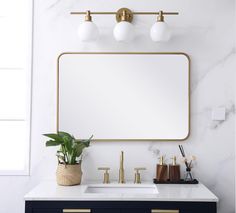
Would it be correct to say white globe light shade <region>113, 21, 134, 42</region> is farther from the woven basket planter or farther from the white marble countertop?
the white marble countertop

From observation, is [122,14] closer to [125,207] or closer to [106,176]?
[106,176]

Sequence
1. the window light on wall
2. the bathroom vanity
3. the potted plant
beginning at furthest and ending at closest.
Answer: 1. the window light on wall
2. the potted plant
3. the bathroom vanity

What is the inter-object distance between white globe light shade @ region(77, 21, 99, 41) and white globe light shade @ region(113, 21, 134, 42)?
15cm

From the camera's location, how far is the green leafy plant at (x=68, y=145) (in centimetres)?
229

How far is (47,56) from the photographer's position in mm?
2588

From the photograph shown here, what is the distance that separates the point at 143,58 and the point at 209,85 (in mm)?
537

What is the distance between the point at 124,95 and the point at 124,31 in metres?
0.47

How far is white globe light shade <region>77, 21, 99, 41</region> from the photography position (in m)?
2.41

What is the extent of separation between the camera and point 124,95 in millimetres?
2545

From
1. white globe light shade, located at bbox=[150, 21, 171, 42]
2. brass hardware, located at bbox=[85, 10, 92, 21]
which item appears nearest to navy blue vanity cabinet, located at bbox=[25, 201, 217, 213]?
white globe light shade, located at bbox=[150, 21, 171, 42]

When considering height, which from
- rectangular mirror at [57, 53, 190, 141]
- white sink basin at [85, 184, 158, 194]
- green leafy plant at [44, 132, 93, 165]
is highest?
rectangular mirror at [57, 53, 190, 141]

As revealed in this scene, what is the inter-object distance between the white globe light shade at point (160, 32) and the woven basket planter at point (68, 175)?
1.07 metres

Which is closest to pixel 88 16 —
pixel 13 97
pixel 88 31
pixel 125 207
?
pixel 88 31

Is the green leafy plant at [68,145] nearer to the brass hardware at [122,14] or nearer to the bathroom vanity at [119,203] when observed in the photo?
the bathroom vanity at [119,203]
